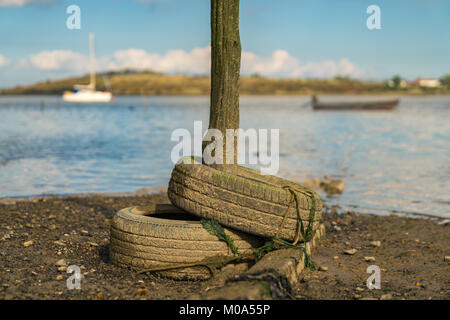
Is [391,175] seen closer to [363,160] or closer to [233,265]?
[363,160]

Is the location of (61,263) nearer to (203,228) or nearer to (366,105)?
(203,228)

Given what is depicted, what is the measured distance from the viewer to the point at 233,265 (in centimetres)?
623

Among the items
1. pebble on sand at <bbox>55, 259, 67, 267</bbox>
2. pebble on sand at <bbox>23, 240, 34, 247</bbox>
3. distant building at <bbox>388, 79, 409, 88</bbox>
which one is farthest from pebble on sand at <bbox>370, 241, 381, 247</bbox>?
distant building at <bbox>388, 79, 409, 88</bbox>

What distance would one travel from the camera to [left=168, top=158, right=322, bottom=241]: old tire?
6086 mm

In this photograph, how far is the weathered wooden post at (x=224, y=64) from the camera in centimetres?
660

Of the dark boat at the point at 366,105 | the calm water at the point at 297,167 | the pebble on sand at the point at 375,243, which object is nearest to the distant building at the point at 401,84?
the dark boat at the point at 366,105

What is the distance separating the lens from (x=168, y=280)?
6172 mm

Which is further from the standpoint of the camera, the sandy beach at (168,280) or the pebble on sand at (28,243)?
the pebble on sand at (28,243)

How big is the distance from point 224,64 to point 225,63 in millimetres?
21

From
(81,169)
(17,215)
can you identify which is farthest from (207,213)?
(81,169)

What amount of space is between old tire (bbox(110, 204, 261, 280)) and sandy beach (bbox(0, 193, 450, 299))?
18cm

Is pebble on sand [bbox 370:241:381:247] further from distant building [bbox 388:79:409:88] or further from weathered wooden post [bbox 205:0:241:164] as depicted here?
distant building [bbox 388:79:409:88]

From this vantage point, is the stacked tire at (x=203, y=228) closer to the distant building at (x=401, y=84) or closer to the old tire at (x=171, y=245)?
the old tire at (x=171, y=245)
